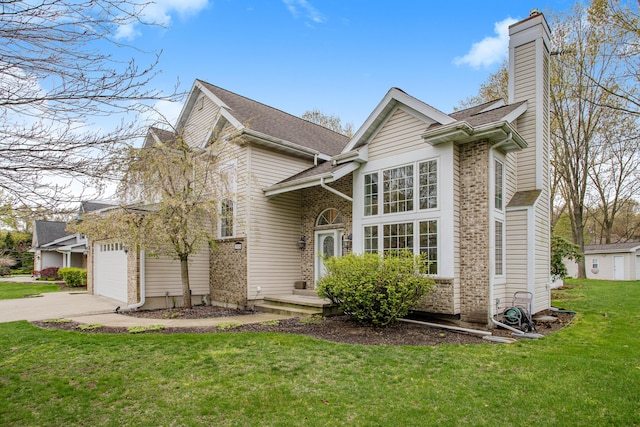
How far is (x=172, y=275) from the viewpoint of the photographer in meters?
11.8

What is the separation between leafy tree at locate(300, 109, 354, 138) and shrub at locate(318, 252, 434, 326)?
2270 centimetres

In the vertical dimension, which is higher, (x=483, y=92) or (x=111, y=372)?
(x=483, y=92)

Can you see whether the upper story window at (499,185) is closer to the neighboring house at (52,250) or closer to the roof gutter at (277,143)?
the roof gutter at (277,143)

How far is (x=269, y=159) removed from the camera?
12.1 metres

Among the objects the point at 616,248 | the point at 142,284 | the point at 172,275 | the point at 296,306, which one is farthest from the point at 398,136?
the point at 616,248

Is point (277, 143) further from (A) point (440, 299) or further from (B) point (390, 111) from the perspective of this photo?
(A) point (440, 299)

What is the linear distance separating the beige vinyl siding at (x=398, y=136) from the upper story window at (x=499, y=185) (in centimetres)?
179

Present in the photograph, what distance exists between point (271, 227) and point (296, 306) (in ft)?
9.25

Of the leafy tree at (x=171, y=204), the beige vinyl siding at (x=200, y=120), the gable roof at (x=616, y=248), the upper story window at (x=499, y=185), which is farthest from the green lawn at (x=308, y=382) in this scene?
the gable roof at (x=616, y=248)

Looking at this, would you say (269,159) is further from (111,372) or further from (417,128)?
(111,372)

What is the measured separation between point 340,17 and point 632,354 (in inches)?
438

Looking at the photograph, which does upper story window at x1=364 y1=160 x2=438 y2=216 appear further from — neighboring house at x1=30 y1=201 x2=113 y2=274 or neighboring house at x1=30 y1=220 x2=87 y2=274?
neighboring house at x1=30 y1=220 x2=87 y2=274

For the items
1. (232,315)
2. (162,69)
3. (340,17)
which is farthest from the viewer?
(340,17)

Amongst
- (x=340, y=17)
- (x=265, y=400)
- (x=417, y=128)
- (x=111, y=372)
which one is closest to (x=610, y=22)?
(x=417, y=128)
